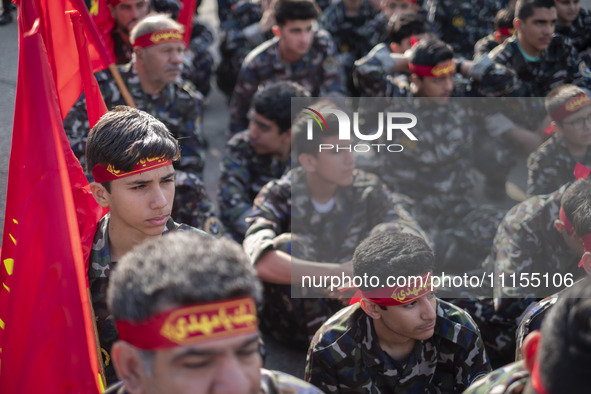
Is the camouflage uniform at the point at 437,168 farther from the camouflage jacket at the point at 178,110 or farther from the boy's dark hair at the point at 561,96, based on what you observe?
the camouflage jacket at the point at 178,110

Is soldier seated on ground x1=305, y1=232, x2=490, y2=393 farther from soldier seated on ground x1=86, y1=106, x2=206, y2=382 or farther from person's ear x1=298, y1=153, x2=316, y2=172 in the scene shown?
person's ear x1=298, y1=153, x2=316, y2=172

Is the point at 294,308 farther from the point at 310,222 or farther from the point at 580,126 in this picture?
the point at 580,126

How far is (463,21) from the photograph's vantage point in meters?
8.31

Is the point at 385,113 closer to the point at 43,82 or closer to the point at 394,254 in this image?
the point at 394,254

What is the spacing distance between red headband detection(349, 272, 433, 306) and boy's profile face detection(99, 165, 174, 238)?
932 mm

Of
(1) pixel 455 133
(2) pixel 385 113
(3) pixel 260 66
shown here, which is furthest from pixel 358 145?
(3) pixel 260 66

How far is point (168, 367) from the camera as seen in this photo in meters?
1.77

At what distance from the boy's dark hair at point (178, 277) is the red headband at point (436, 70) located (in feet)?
13.0

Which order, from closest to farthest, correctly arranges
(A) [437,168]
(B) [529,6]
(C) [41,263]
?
(C) [41,263] < (A) [437,168] < (B) [529,6]

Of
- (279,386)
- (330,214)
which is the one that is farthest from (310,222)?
(279,386)

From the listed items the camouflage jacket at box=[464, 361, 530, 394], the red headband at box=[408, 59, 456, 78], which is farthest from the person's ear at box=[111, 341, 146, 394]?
the red headband at box=[408, 59, 456, 78]

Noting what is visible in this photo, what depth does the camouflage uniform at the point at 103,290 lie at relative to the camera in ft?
9.79

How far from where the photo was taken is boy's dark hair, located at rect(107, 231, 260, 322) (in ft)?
5.72

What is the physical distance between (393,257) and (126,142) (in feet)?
3.93
